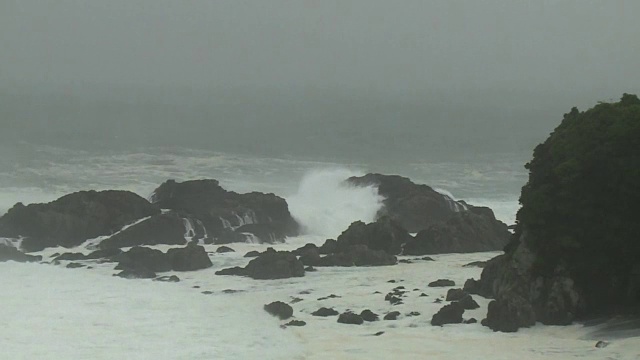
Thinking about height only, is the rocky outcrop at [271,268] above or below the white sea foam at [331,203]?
below

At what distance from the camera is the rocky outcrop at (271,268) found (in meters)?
45.3

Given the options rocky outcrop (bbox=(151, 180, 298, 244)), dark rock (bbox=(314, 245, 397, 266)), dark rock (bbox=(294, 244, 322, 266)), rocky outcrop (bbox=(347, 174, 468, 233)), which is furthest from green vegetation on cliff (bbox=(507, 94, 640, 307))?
rocky outcrop (bbox=(347, 174, 468, 233))

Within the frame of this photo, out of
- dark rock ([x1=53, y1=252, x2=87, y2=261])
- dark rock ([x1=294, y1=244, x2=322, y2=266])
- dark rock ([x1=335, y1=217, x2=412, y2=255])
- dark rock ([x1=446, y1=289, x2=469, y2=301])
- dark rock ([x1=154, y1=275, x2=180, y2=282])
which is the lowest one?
dark rock ([x1=154, y1=275, x2=180, y2=282])

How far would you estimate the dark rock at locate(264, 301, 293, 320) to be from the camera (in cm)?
3738

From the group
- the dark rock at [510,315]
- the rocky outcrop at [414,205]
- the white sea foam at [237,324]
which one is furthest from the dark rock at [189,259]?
the rocky outcrop at [414,205]

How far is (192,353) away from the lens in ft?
107

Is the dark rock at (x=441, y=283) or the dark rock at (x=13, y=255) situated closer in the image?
the dark rock at (x=441, y=283)

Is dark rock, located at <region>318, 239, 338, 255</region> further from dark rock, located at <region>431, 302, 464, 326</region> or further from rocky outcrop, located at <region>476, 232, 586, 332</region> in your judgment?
rocky outcrop, located at <region>476, 232, 586, 332</region>

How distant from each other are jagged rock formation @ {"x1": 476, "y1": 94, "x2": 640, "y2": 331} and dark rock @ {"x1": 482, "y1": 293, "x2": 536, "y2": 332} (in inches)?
1.4

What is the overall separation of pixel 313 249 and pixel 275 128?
101 m

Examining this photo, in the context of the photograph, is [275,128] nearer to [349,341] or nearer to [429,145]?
[429,145]

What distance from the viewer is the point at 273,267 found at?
45531mm

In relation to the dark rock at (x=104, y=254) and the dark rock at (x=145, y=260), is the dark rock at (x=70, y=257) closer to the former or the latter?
the dark rock at (x=104, y=254)

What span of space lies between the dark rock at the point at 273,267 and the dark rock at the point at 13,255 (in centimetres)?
1083
